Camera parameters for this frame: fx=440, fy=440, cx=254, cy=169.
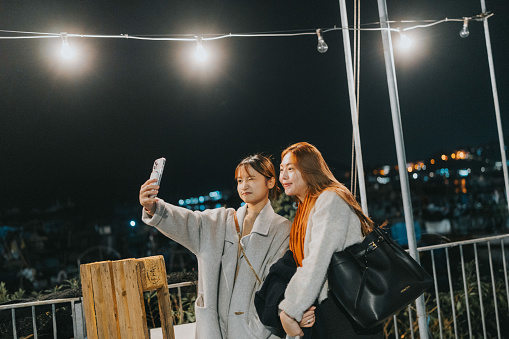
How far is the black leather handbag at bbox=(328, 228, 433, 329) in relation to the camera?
5.94 feet

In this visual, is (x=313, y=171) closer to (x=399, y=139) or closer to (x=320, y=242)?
(x=320, y=242)

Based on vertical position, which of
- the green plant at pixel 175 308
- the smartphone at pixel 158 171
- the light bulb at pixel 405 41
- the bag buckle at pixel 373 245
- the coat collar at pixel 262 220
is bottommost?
the green plant at pixel 175 308

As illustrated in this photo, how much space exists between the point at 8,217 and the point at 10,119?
7.13 meters

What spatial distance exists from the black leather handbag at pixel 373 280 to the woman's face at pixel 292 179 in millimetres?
403

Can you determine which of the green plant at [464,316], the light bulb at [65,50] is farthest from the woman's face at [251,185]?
the green plant at [464,316]

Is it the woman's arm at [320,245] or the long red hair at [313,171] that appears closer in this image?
the woman's arm at [320,245]

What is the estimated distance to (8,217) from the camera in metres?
25.2

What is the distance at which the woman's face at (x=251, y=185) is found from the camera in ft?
8.13

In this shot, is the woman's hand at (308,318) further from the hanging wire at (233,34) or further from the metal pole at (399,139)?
the hanging wire at (233,34)

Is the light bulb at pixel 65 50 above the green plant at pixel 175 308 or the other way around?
above

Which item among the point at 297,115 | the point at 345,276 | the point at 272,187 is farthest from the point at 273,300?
the point at 297,115

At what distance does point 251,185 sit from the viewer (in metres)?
2.48

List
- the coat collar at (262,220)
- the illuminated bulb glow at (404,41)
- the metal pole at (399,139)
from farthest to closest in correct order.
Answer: the illuminated bulb glow at (404,41) → the metal pole at (399,139) → the coat collar at (262,220)

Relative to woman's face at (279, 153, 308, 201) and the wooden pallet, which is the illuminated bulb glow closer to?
woman's face at (279, 153, 308, 201)
